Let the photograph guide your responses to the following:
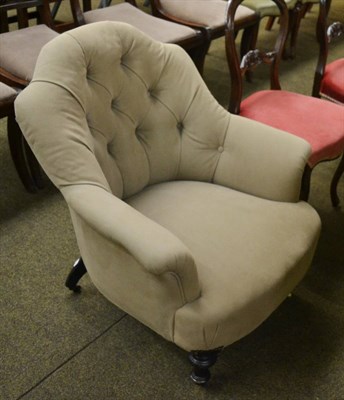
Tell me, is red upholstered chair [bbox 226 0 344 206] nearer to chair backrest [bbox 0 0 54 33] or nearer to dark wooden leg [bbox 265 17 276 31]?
chair backrest [bbox 0 0 54 33]

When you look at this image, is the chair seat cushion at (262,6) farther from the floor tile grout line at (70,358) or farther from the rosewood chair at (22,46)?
the floor tile grout line at (70,358)

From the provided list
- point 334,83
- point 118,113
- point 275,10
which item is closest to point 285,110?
point 334,83

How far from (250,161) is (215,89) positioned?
1582 millimetres

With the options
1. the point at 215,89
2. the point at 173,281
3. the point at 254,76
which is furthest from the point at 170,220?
the point at 254,76

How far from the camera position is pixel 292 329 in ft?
5.01

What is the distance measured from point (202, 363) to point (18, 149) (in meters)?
1.11

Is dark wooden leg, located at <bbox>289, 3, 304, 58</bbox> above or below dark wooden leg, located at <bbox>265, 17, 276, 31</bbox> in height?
above

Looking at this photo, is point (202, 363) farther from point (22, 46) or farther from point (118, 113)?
point (22, 46)

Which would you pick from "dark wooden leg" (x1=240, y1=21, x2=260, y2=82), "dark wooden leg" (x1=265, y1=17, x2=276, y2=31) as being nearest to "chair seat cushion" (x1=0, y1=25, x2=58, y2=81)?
"dark wooden leg" (x1=240, y1=21, x2=260, y2=82)

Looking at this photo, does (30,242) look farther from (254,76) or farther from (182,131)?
(254,76)

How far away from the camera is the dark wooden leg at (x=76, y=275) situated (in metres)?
1.55

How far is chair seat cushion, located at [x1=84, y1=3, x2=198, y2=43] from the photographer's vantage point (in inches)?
88.2

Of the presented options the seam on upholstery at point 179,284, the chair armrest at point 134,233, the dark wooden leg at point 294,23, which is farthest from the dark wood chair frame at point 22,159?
the dark wooden leg at point 294,23

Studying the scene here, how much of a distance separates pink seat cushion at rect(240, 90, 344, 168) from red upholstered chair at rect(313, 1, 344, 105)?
0.21m
